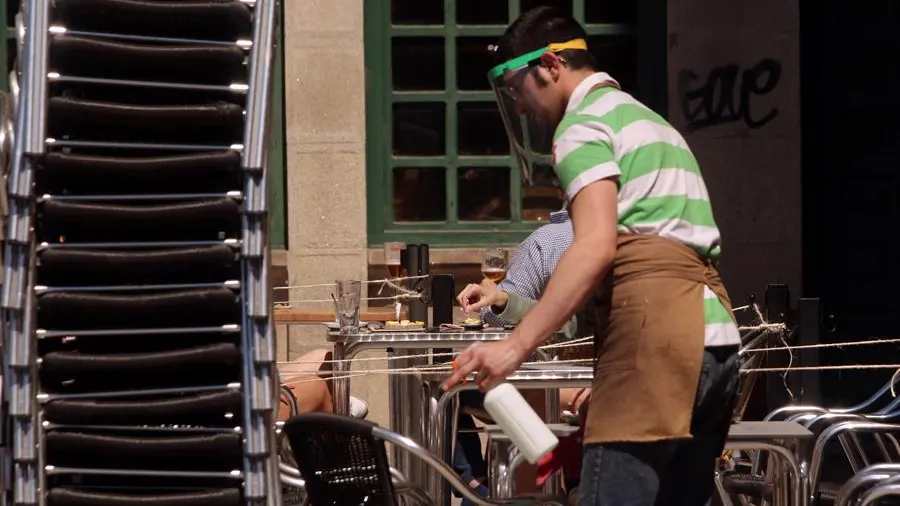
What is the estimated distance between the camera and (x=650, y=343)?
12.9ft

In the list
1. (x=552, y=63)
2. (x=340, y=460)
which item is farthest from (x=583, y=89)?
(x=340, y=460)

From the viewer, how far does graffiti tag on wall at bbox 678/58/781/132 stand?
31.8 ft

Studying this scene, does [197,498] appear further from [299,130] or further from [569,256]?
[299,130]

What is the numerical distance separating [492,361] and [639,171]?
549 millimetres

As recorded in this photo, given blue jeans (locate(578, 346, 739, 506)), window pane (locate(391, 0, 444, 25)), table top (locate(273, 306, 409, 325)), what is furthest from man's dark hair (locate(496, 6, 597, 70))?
window pane (locate(391, 0, 444, 25))

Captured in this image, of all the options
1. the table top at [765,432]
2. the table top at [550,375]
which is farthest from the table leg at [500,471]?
the table top at [765,432]

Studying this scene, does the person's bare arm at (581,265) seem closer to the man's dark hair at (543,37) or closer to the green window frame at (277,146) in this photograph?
the man's dark hair at (543,37)

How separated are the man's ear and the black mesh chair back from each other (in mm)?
993

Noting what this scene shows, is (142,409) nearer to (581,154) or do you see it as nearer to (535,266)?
(581,154)

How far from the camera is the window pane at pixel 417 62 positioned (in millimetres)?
9875

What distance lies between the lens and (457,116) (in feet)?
32.6

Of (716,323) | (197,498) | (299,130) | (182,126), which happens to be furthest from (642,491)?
(299,130)

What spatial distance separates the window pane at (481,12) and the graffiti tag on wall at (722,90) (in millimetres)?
1069

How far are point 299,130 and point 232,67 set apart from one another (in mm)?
5364
